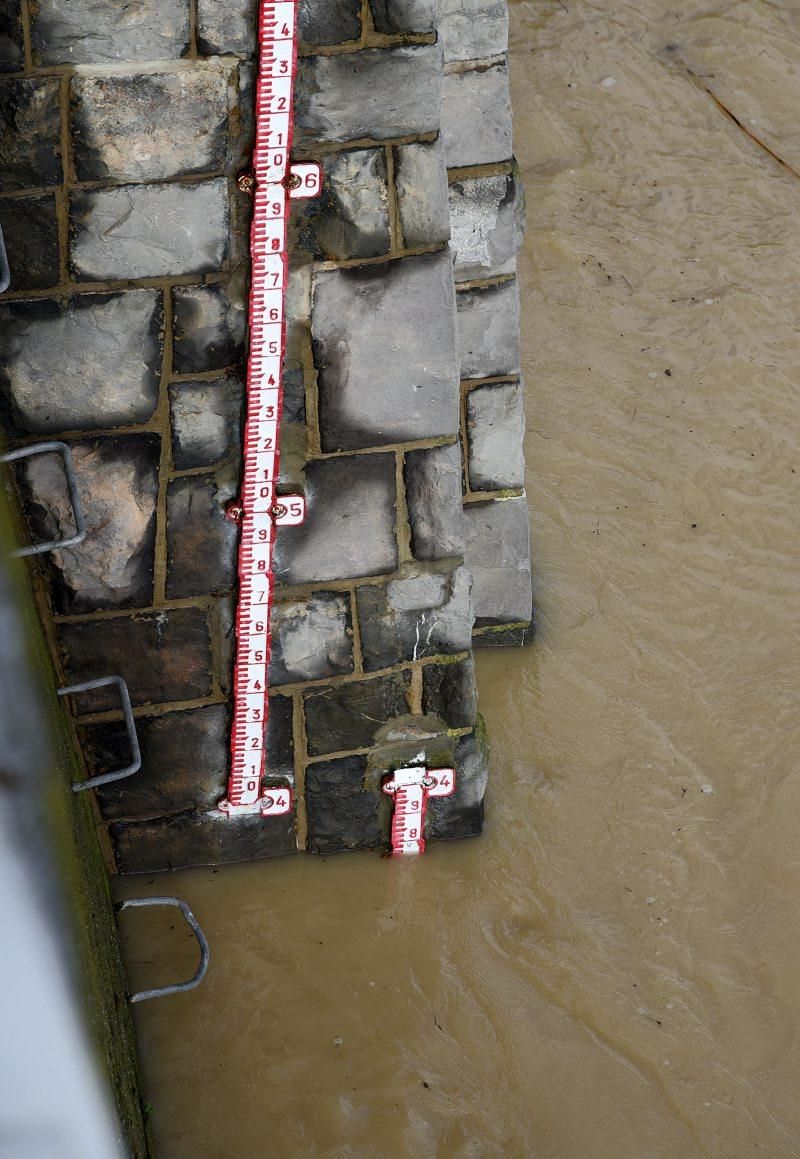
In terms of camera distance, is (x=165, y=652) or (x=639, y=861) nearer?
(x=165, y=652)

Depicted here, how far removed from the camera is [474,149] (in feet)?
9.45

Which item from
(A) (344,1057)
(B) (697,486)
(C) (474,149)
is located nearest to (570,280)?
(B) (697,486)

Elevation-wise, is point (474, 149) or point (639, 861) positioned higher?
point (474, 149)

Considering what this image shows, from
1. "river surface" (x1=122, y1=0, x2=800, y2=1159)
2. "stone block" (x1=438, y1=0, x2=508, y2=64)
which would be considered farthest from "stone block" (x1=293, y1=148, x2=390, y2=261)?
"river surface" (x1=122, y1=0, x2=800, y2=1159)

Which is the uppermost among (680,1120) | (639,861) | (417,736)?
(417,736)

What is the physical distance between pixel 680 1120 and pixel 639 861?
663 mm

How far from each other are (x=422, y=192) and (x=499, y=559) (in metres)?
1.34

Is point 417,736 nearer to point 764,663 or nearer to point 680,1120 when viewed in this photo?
point 680,1120

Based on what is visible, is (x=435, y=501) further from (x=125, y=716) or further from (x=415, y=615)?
(x=125, y=716)

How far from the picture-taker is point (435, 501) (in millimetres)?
2498

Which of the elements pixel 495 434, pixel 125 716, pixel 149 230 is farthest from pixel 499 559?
pixel 149 230

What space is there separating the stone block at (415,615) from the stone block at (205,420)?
460mm

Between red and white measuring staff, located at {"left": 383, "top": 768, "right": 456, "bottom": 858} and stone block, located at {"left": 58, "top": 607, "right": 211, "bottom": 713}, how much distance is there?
1.83 feet

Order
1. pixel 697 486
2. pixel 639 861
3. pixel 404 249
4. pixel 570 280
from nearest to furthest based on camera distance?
pixel 404 249
pixel 639 861
pixel 697 486
pixel 570 280
